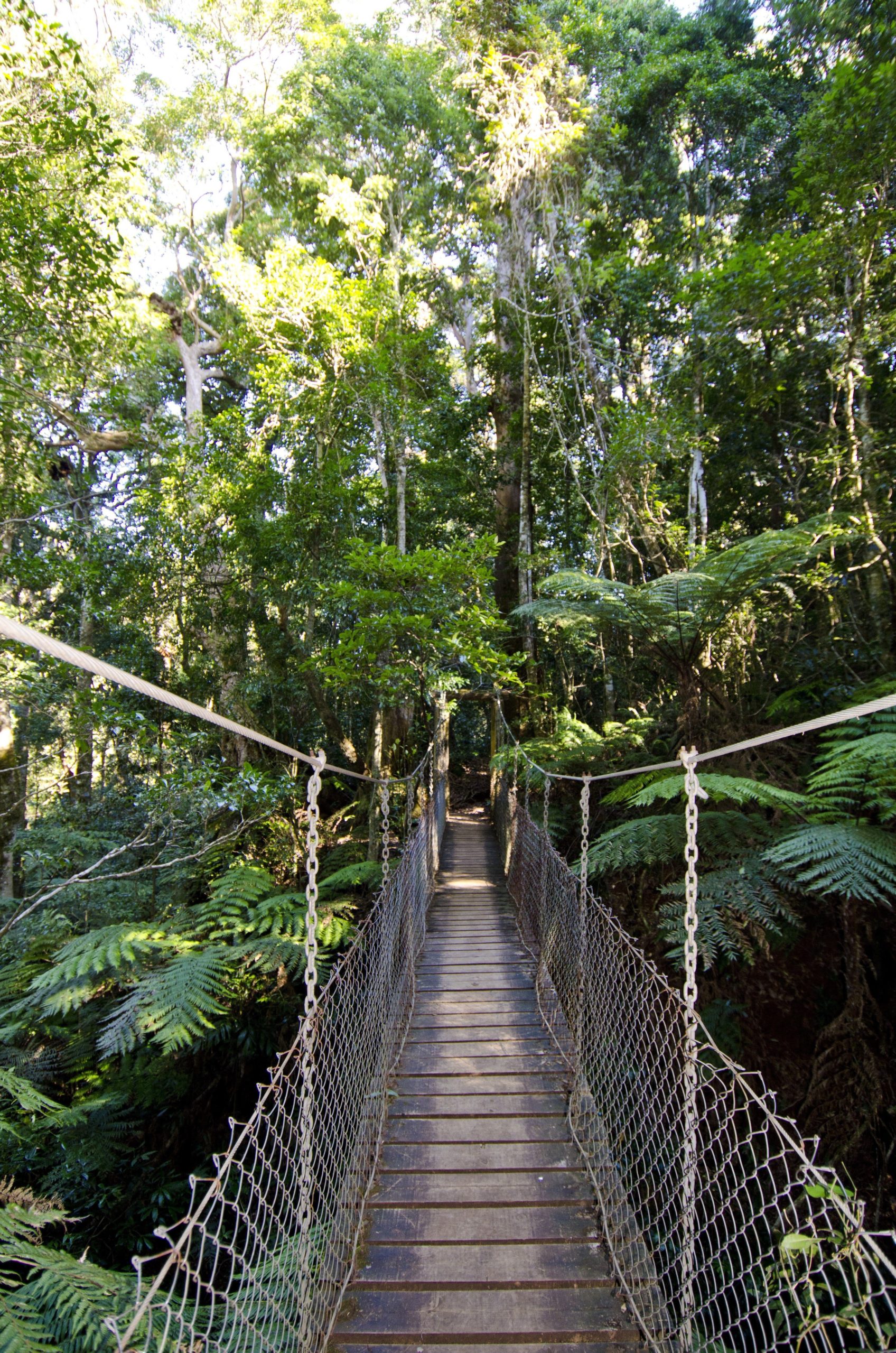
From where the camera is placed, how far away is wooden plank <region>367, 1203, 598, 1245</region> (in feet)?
5.39

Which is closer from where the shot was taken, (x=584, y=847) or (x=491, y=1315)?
(x=491, y=1315)

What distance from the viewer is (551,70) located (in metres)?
5.83

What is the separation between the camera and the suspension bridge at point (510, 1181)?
1145 millimetres

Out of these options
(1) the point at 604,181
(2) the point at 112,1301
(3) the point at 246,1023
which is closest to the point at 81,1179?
(3) the point at 246,1023

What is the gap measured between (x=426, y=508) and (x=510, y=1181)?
702cm

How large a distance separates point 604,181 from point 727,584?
5279 millimetres

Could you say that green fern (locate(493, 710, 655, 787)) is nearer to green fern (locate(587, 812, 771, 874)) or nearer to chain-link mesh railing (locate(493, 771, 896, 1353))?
chain-link mesh railing (locate(493, 771, 896, 1353))

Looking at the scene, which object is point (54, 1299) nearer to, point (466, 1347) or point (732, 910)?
point (466, 1347)

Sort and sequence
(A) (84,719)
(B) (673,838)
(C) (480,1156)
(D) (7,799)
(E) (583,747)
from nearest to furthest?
(C) (480,1156) → (B) (673,838) → (A) (84,719) → (E) (583,747) → (D) (7,799)

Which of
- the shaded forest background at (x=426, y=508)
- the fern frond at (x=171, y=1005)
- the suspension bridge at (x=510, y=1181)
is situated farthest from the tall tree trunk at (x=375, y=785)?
the suspension bridge at (x=510, y=1181)

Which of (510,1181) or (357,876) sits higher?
(357,876)

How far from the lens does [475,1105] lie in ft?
7.20

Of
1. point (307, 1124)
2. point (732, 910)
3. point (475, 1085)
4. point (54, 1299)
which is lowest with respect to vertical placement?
point (54, 1299)

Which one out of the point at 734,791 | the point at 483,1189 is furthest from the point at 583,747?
the point at 483,1189
